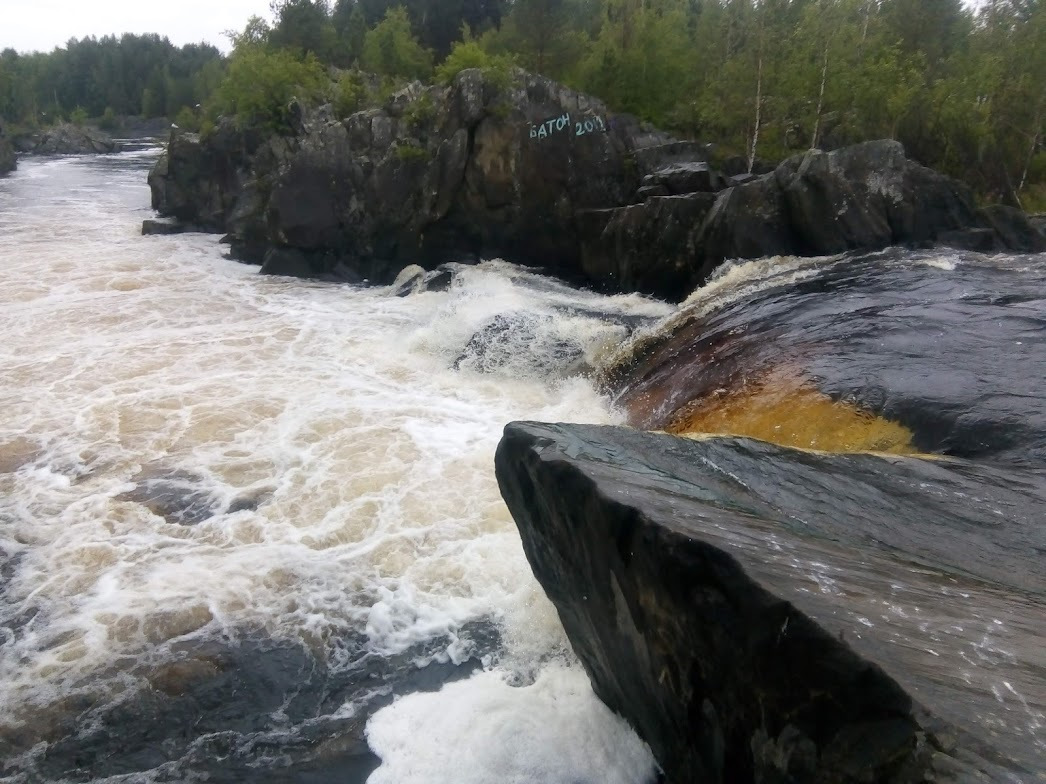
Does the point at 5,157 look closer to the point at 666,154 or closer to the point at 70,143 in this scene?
the point at 70,143

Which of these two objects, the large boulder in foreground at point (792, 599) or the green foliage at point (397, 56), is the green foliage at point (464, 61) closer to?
the green foliage at point (397, 56)

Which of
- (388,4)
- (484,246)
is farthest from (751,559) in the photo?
(388,4)

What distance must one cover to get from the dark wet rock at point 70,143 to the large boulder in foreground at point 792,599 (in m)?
Answer: 83.0

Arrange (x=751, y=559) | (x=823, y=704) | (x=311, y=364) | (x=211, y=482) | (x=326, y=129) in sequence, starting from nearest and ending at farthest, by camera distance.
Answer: (x=823, y=704), (x=751, y=559), (x=211, y=482), (x=311, y=364), (x=326, y=129)

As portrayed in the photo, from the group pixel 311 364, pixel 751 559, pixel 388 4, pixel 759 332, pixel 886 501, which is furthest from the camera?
pixel 388 4

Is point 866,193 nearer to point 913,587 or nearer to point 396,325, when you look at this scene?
point 396,325

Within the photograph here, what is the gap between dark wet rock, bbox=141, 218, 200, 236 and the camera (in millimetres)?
28391

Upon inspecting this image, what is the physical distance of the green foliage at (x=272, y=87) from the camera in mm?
27969

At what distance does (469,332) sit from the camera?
1372 cm

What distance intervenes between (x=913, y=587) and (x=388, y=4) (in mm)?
45988

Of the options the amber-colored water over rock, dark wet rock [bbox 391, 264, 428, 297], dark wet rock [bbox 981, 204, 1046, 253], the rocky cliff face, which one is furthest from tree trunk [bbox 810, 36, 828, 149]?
the amber-colored water over rock

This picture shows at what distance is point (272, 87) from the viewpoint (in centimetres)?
2794

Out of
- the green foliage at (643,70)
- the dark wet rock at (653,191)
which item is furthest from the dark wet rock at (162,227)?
the dark wet rock at (653,191)

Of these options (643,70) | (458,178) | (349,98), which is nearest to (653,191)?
(458,178)
